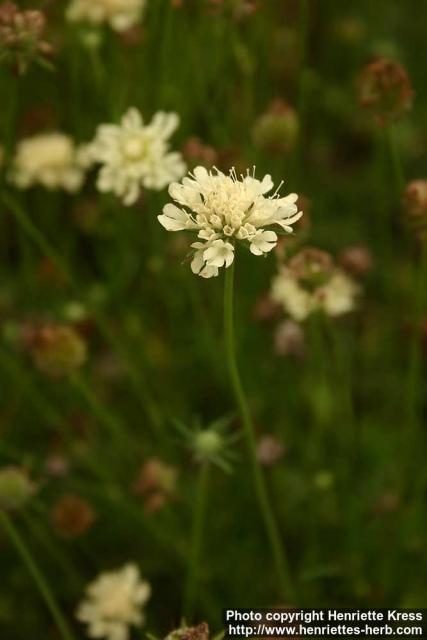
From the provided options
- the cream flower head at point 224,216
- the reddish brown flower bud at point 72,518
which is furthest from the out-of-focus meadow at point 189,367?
the cream flower head at point 224,216

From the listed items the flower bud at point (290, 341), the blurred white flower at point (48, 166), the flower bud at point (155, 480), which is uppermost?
the blurred white flower at point (48, 166)

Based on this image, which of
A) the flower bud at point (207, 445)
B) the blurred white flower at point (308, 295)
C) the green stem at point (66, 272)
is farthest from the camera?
the green stem at point (66, 272)

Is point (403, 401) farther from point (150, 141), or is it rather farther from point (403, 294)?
point (150, 141)

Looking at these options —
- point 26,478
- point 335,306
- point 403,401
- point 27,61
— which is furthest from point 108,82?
point 403,401

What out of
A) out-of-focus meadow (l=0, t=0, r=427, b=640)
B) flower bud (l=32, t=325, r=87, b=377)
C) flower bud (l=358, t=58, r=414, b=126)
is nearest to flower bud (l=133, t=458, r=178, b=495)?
out-of-focus meadow (l=0, t=0, r=427, b=640)

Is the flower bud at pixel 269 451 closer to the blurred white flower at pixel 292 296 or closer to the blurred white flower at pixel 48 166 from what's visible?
the blurred white flower at pixel 292 296

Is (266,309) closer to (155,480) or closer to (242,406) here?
(155,480)

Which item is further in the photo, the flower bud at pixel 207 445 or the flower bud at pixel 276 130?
the flower bud at pixel 276 130
